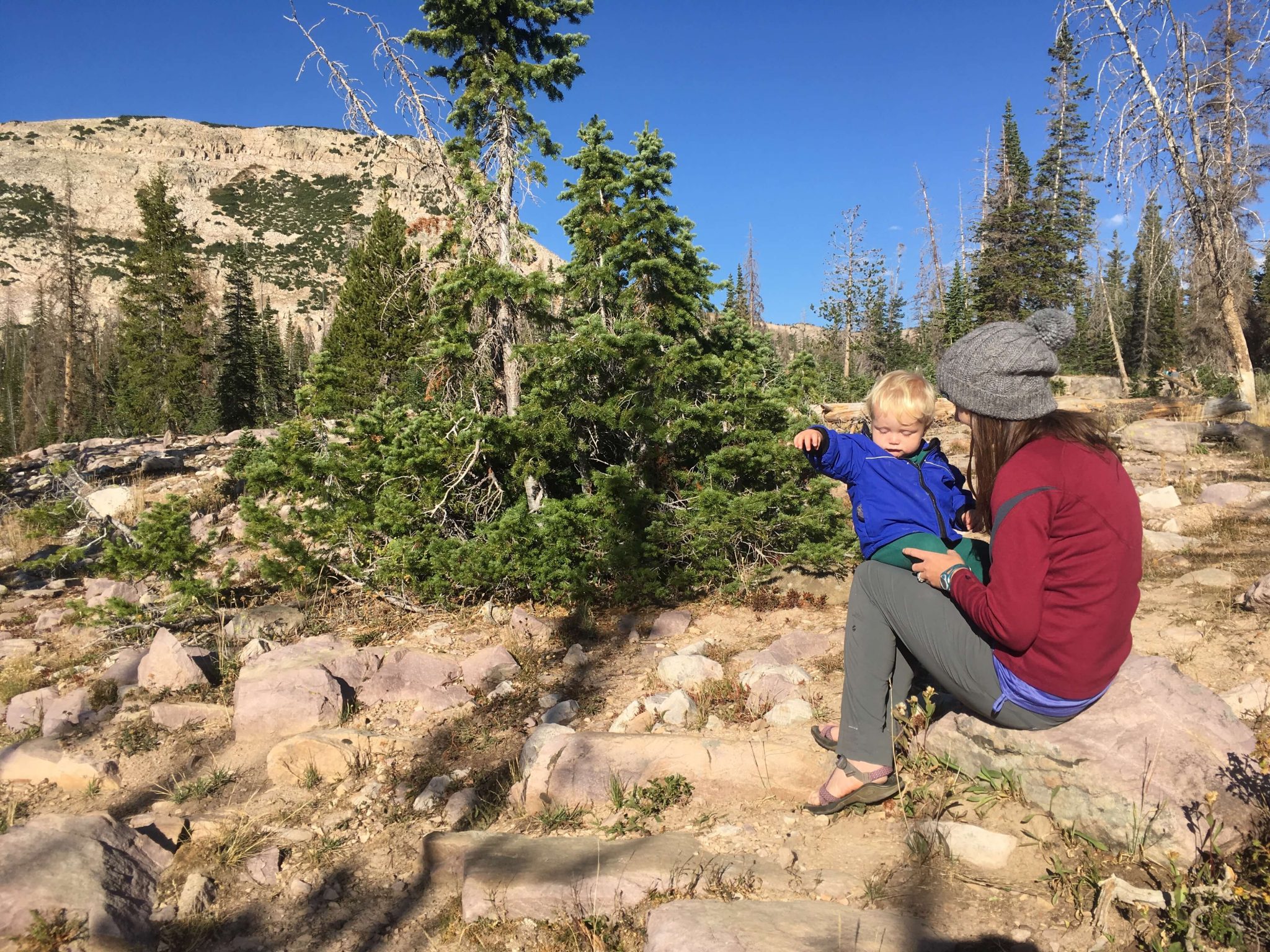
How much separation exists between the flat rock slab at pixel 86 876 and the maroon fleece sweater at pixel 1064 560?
141 inches

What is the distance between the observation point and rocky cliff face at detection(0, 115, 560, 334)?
288ft

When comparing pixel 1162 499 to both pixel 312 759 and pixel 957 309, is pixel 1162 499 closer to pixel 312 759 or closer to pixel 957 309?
pixel 312 759

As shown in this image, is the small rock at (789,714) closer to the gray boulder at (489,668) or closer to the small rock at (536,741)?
the small rock at (536,741)

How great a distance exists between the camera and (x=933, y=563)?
2.50 m

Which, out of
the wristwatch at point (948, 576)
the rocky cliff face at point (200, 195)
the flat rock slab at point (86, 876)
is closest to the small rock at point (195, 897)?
the flat rock slab at point (86, 876)

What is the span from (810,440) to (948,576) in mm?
771

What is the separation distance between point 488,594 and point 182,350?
77.8ft

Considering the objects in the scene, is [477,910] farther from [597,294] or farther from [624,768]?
[597,294]

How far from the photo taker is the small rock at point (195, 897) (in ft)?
9.71

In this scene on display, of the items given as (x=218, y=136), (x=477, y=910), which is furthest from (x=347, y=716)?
(x=218, y=136)

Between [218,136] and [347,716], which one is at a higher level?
[218,136]

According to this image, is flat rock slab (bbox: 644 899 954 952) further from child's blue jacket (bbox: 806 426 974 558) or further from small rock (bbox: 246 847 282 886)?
small rock (bbox: 246 847 282 886)

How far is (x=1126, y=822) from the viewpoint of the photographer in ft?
7.77

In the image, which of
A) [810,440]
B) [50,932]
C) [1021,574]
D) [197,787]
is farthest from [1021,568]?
[197,787]
